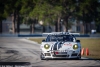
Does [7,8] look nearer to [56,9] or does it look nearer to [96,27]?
[56,9]

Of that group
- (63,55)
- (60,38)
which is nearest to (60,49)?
(63,55)

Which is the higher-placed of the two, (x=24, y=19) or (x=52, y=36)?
A: (x=24, y=19)

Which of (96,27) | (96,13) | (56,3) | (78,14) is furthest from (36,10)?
(96,27)

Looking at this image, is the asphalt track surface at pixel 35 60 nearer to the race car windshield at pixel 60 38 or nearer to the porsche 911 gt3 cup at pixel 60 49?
the porsche 911 gt3 cup at pixel 60 49

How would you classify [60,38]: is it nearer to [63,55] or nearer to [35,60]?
[63,55]

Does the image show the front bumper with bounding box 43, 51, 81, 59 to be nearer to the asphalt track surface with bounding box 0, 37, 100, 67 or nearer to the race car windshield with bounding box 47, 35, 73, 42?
the asphalt track surface with bounding box 0, 37, 100, 67

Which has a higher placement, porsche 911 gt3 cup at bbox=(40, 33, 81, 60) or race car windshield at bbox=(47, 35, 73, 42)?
race car windshield at bbox=(47, 35, 73, 42)

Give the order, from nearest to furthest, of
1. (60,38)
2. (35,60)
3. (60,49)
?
(60,49) < (35,60) < (60,38)

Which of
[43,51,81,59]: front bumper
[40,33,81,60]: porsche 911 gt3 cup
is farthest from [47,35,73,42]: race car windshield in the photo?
[43,51,81,59]: front bumper

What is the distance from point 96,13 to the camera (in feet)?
256

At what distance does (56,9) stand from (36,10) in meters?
5.82

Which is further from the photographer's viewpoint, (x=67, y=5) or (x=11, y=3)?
(x=11, y=3)

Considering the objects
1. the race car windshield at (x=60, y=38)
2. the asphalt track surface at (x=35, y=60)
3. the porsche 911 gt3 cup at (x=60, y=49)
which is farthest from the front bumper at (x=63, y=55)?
the race car windshield at (x=60, y=38)

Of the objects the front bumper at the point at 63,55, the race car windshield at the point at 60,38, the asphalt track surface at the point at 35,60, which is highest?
the race car windshield at the point at 60,38
